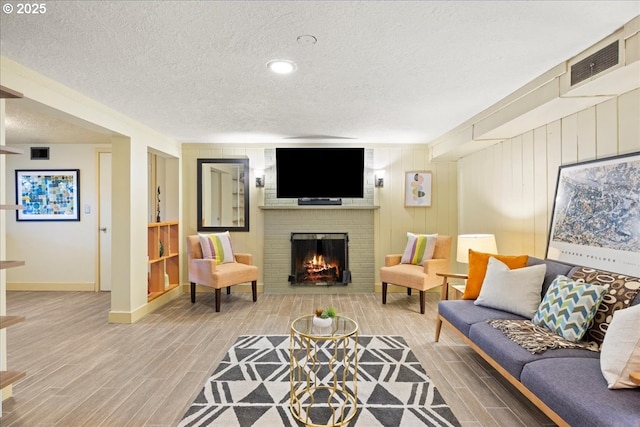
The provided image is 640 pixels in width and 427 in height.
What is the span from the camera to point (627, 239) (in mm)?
2186

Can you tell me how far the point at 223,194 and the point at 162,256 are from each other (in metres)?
1.27

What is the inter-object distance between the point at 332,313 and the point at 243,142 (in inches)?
137

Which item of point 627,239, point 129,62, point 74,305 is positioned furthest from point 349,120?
point 74,305

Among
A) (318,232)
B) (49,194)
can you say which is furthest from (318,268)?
(49,194)

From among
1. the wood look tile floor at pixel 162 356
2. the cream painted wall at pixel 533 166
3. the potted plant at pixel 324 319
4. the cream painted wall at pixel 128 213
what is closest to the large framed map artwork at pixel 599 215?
the cream painted wall at pixel 533 166

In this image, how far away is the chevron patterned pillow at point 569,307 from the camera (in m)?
2.01

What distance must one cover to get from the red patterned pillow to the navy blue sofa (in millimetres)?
59

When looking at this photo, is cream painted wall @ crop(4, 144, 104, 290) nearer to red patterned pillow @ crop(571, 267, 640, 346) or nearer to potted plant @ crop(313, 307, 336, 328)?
potted plant @ crop(313, 307, 336, 328)

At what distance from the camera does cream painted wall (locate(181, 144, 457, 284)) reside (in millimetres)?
5172

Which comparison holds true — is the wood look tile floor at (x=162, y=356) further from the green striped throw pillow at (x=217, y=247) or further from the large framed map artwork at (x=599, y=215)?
the large framed map artwork at (x=599, y=215)

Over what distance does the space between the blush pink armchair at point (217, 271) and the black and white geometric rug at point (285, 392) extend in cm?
126

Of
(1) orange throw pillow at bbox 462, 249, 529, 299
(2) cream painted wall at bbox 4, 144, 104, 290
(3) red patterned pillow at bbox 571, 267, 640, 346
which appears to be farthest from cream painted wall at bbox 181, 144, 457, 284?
(3) red patterned pillow at bbox 571, 267, 640, 346

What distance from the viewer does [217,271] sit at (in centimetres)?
424

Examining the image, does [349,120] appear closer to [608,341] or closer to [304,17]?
[304,17]
